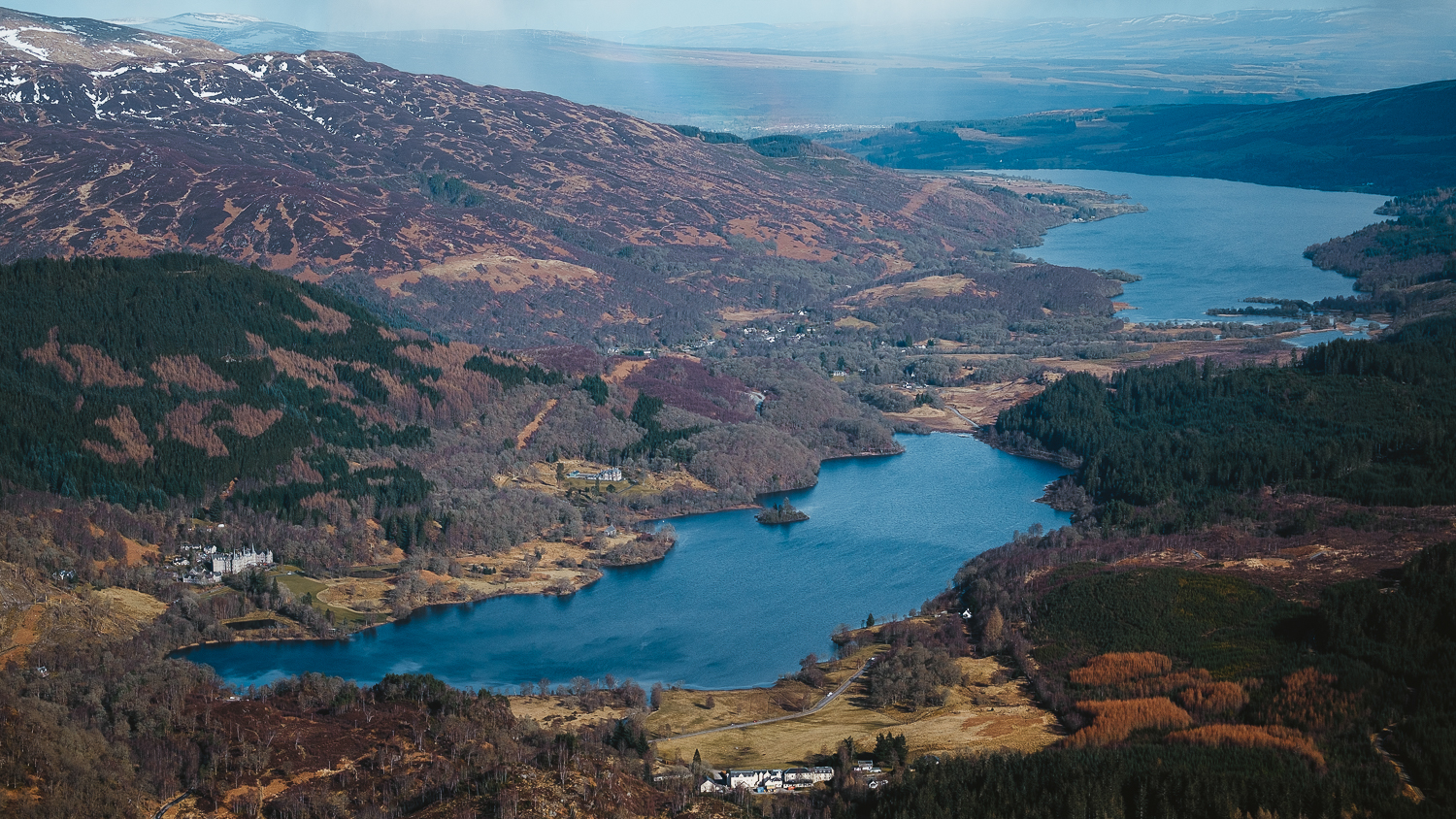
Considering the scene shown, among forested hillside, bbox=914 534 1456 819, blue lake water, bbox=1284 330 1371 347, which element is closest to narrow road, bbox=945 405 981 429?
blue lake water, bbox=1284 330 1371 347

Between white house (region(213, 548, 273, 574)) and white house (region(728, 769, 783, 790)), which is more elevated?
white house (region(728, 769, 783, 790))

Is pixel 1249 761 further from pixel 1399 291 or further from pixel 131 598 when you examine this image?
pixel 1399 291

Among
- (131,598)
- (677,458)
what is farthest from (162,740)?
(677,458)

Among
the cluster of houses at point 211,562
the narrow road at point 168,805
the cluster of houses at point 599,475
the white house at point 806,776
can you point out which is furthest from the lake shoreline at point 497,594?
the white house at point 806,776

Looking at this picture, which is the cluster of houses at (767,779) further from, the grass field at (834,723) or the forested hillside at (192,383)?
the forested hillside at (192,383)

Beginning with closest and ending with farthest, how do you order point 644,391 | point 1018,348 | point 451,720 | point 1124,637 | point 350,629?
point 451,720 < point 1124,637 < point 350,629 < point 644,391 < point 1018,348

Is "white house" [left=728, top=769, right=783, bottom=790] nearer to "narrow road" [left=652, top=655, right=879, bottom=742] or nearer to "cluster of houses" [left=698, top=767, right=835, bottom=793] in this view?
"cluster of houses" [left=698, top=767, right=835, bottom=793]
